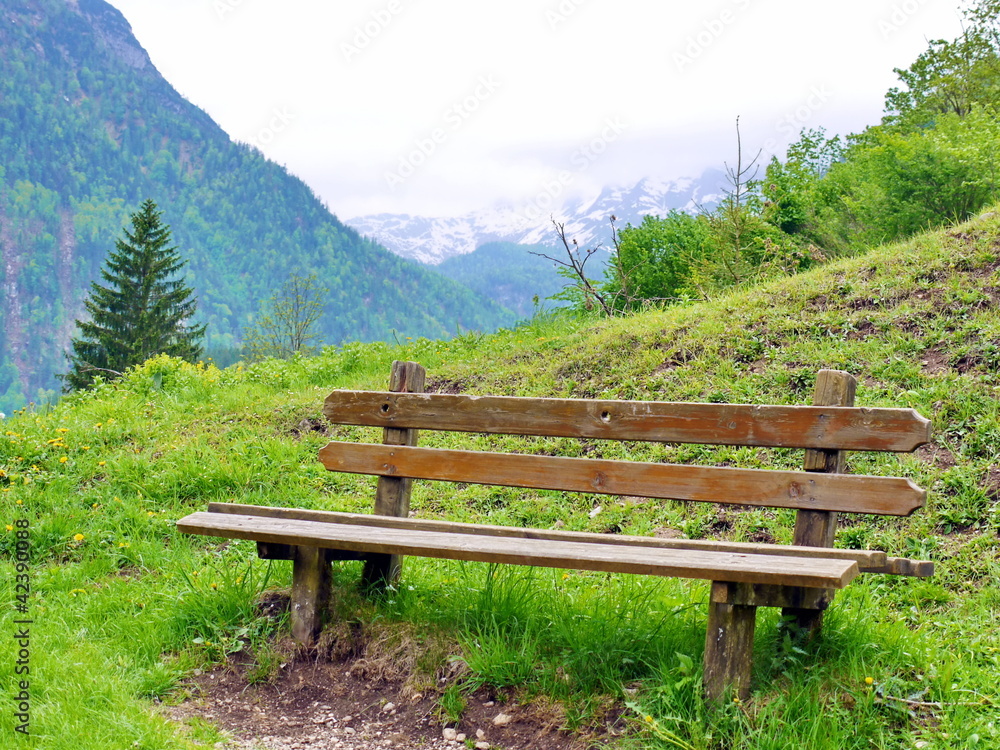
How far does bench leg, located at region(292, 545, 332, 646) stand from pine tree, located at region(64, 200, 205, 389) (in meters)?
41.6

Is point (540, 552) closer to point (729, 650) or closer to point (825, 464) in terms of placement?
point (729, 650)

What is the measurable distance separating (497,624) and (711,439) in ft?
3.52

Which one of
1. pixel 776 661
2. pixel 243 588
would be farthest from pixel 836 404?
pixel 243 588

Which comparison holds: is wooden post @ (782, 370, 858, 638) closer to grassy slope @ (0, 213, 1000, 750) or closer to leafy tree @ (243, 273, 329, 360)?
grassy slope @ (0, 213, 1000, 750)

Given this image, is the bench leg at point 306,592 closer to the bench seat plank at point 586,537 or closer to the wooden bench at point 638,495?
the wooden bench at point 638,495

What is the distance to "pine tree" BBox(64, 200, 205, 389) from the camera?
140ft

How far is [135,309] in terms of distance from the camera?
146 ft

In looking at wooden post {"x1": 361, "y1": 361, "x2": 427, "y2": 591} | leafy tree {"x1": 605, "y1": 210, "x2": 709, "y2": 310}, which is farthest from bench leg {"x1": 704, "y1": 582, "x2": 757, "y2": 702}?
leafy tree {"x1": 605, "y1": 210, "x2": 709, "y2": 310}

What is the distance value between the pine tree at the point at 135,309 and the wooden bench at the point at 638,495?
41.4 metres

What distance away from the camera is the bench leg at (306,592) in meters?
3.21

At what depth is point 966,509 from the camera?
4.30m

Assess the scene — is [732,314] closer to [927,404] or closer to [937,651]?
[927,404]

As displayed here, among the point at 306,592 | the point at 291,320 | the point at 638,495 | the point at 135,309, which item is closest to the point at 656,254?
the point at 638,495

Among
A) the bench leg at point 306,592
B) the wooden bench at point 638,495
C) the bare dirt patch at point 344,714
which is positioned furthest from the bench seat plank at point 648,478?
the bare dirt patch at point 344,714
